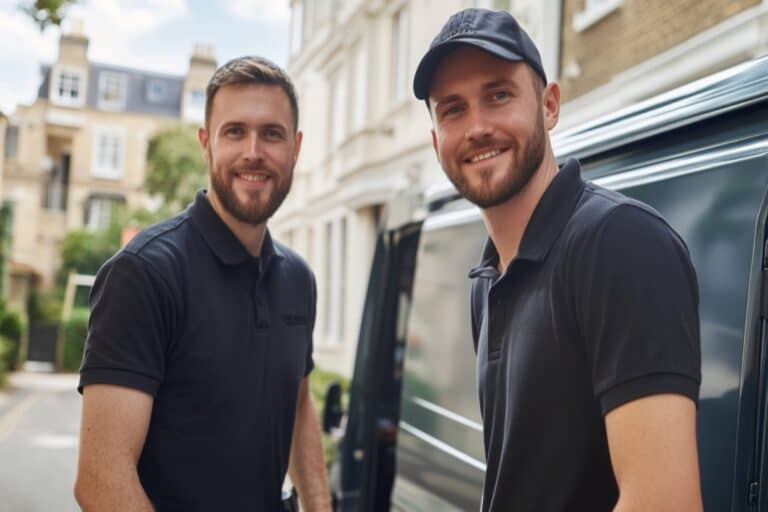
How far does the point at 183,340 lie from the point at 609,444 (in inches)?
47.2

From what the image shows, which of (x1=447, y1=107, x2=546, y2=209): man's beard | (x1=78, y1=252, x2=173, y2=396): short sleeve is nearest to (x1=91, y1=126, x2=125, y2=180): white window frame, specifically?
(x1=78, y1=252, x2=173, y2=396): short sleeve

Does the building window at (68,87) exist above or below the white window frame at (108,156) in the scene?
above

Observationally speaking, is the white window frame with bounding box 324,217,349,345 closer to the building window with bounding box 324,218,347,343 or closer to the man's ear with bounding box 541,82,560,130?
the building window with bounding box 324,218,347,343

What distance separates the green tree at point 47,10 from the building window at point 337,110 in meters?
10.1

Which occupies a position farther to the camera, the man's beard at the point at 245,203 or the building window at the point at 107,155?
the building window at the point at 107,155

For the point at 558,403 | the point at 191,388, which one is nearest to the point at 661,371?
the point at 558,403

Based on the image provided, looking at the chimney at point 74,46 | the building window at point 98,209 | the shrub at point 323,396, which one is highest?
the chimney at point 74,46

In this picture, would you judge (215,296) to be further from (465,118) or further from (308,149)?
(308,149)

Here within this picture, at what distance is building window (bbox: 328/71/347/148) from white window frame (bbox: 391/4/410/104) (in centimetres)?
292

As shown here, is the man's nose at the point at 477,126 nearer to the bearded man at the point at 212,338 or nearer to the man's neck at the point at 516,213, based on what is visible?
the man's neck at the point at 516,213

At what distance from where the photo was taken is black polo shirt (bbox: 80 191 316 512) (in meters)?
2.15

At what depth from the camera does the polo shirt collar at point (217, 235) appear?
2.46 meters

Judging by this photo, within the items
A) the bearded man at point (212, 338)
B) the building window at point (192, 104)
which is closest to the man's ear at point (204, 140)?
the bearded man at point (212, 338)

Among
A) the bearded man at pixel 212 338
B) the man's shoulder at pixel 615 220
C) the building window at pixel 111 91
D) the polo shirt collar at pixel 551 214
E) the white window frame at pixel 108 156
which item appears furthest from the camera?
the building window at pixel 111 91
